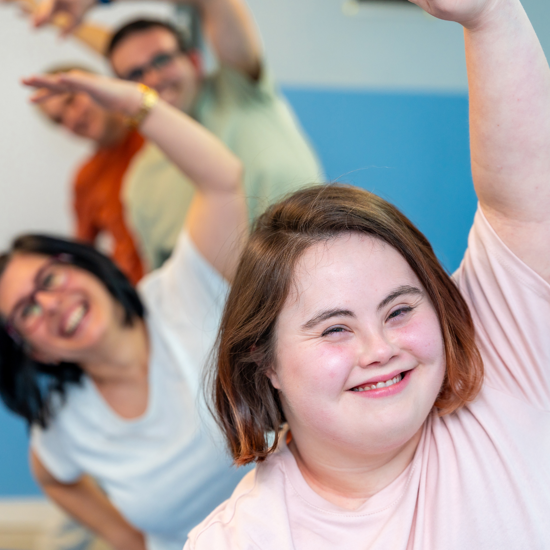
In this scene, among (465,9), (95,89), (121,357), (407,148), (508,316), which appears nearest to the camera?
(465,9)

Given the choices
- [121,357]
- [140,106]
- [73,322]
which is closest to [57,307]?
[73,322]

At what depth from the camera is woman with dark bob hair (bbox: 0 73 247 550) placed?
4.56 ft

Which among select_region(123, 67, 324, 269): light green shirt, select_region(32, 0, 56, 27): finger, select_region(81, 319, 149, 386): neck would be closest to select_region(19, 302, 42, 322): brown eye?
select_region(81, 319, 149, 386): neck

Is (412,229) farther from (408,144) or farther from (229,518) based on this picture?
(408,144)

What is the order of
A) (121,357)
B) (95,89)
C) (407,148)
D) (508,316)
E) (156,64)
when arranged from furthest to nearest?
(407,148) → (156,64) → (121,357) → (95,89) → (508,316)

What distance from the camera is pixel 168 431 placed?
1.46 m

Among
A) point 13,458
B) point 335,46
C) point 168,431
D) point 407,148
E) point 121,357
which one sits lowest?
point 13,458

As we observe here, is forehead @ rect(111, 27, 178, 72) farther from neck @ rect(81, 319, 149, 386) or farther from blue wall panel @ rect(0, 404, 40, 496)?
blue wall panel @ rect(0, 404, 40, 496)

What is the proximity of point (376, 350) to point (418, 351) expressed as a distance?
0.05m

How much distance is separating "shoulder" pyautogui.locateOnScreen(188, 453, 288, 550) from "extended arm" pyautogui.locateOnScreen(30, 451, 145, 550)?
3.35ft

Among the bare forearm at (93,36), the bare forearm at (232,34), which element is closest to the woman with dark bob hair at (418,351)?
the bare forearm at (232,34)

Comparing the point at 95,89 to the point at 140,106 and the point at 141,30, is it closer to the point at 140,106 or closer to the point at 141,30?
the point at 140,106

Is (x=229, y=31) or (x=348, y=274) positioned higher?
(x=229, y=31)

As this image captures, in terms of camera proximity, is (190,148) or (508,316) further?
(190,148)
